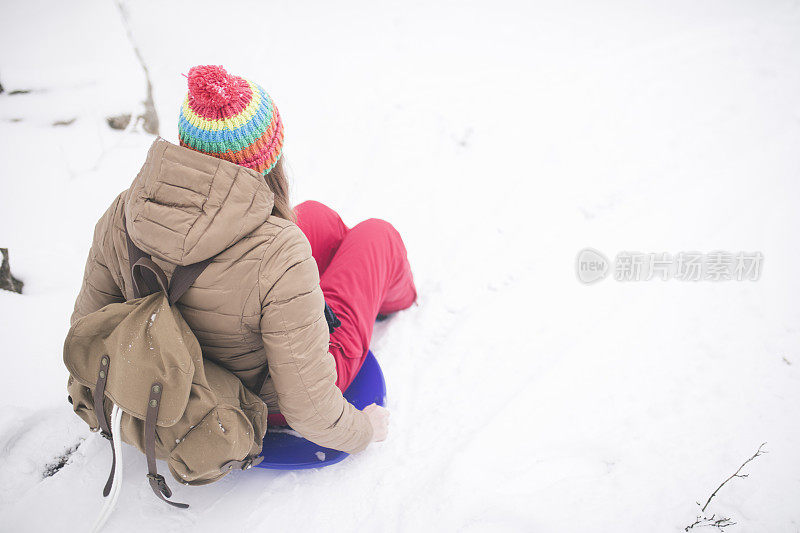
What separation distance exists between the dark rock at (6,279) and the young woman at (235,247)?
1.12 meters

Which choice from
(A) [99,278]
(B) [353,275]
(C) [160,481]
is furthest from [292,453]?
(A) [99,278]

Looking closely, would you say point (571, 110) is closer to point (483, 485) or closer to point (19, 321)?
point (483, 485)

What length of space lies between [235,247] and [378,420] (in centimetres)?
101

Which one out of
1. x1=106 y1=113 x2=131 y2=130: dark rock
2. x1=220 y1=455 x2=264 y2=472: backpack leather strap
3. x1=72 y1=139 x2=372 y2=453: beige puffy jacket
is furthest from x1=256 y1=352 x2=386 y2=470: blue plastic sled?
x1=106 y1=113 x2=131 y2=130: dark rock

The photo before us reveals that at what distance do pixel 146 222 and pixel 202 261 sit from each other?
15 cm

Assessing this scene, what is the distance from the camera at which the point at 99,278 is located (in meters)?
1.35

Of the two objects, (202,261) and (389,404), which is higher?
(202,261)

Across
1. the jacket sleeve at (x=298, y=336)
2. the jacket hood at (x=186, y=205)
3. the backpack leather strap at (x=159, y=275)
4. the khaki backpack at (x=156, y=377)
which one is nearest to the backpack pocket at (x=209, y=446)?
the khaki backpack at (x=156, y=377)

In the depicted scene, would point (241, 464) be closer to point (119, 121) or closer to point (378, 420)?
point (378, 420)

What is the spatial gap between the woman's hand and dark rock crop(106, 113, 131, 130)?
2643mm

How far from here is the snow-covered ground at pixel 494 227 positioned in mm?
1702

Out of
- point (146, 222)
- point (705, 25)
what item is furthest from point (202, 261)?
point (705, 25)

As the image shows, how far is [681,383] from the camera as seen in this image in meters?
2.14

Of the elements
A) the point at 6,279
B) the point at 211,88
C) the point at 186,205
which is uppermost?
the point at 211,88
